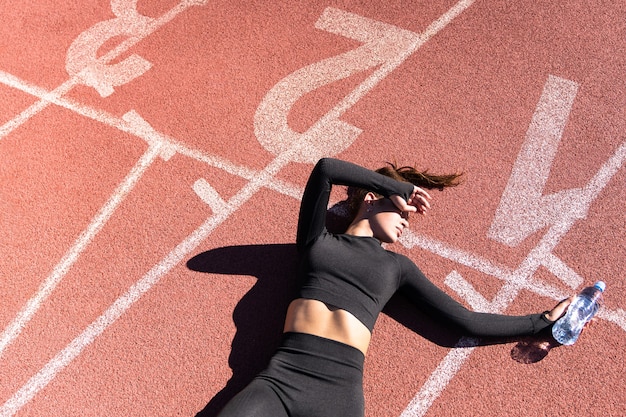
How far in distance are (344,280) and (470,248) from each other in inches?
55.3

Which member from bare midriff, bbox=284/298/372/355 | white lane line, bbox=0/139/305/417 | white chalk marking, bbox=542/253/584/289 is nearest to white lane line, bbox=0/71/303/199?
white lane line, bbox=0/139/305/417

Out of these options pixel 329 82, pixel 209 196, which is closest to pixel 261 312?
pixel 209 196

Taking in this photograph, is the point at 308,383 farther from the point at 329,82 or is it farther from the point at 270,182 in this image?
the point at 329,82

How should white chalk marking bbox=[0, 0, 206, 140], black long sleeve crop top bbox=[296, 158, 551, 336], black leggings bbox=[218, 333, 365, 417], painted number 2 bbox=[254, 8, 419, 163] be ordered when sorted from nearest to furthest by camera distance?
black leggings bbox=[218, 333, 365, 417] → black long sleeve crop top bbox=[296, 158, 551, 336] → painted number 2 bbox=[254, 8, 419, 163] → white chalk marking bbox=[0, 0, 206, 140]

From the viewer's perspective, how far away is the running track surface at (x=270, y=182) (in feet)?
16.5

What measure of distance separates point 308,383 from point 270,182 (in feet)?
7.20

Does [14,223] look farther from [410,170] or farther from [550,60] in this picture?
[550,60]

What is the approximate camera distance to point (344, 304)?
187 inches

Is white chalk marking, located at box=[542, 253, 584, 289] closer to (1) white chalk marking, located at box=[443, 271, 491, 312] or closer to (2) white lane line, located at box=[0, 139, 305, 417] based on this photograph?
(1) white chalk marking, located at box=[443, 271, 491, 312]

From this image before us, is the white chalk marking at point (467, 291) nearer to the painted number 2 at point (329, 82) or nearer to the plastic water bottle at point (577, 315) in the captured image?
the plastic water bottle at point (577, 315)

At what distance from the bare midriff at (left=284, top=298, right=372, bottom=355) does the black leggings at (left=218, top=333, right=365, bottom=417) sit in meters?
0.05

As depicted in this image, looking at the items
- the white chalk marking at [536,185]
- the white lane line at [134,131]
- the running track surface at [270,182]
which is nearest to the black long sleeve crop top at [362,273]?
the running track surface at [270,182]

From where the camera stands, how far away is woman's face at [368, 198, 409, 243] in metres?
5.07

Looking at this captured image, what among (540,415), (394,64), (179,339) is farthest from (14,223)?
(540,415)
